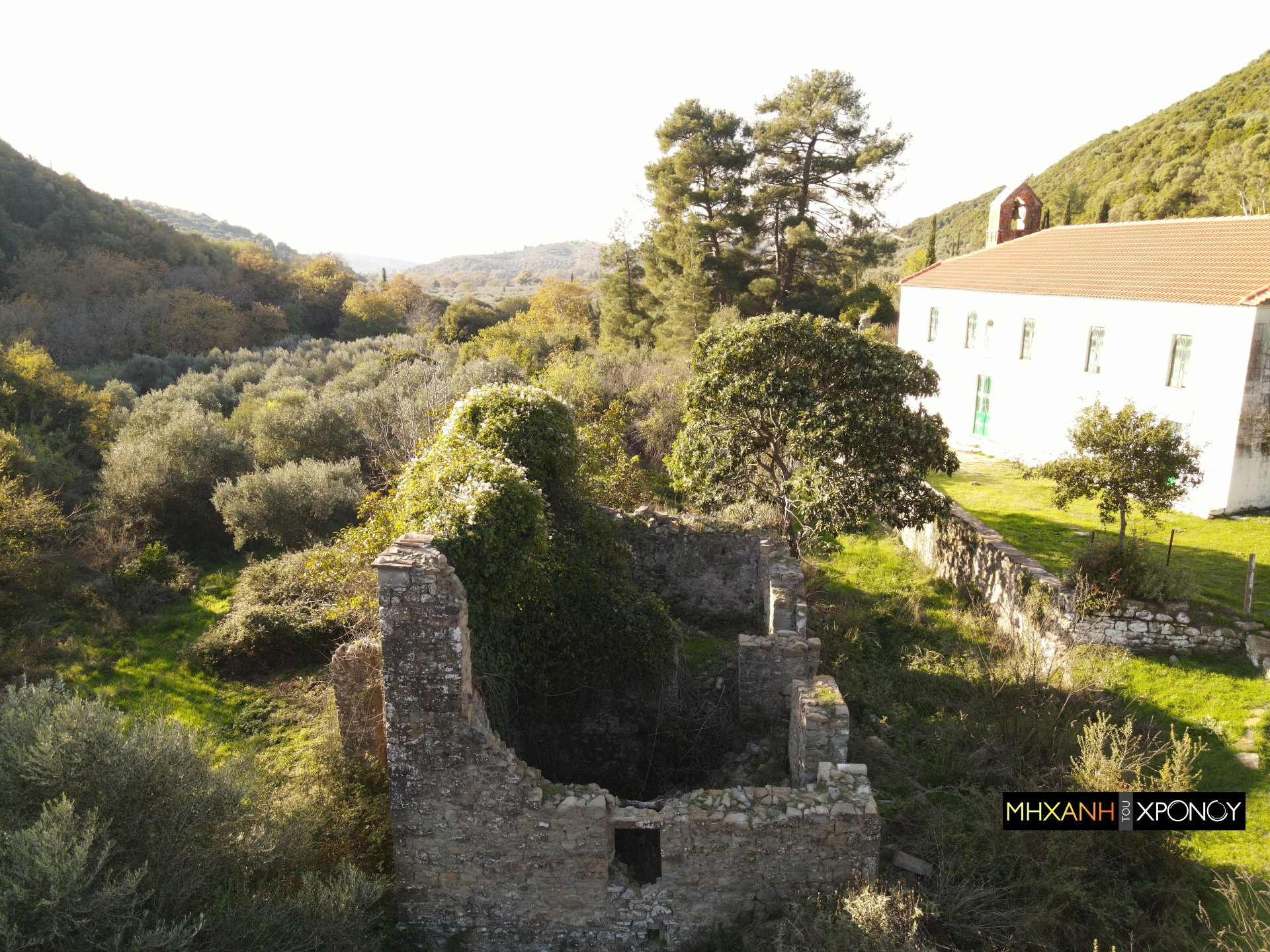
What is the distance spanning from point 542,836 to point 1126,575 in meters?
9.82

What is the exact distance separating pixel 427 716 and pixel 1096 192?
188ft

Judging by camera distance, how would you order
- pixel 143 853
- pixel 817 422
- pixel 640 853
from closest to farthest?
pixel 143 853
pixel 640 853
pixel 817 422

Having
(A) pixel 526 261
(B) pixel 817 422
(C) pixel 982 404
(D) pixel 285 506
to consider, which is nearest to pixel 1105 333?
(C) pixel 982 404

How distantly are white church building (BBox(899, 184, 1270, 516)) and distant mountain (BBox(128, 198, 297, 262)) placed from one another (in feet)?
257

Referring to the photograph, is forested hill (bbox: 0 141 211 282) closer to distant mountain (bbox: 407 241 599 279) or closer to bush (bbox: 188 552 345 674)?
bush (bbox: 188 552 345 674)

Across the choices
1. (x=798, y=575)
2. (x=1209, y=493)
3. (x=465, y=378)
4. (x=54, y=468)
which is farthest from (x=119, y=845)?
(x=1209, y=493)

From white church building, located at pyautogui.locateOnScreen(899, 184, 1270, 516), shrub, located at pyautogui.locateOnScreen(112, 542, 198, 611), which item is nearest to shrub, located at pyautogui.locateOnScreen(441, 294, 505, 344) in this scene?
shrub, located at pyautogui.locateOnScreen(112, 542, 198, 611)

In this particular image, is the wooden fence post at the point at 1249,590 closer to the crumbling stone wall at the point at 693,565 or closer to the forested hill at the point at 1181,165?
the crumbling stone wall at the point at 693,565

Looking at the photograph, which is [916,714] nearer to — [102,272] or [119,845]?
[119,845]

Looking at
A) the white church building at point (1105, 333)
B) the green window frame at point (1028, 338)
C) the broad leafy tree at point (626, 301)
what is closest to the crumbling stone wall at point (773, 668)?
the white church building at point (1105, 333)

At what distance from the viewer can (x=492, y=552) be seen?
762 centimetres

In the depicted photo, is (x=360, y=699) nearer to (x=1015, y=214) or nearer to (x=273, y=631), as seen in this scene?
(x=273, y=631)

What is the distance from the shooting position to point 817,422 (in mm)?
12320

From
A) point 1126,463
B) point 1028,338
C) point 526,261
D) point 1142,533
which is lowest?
point 1142,533
